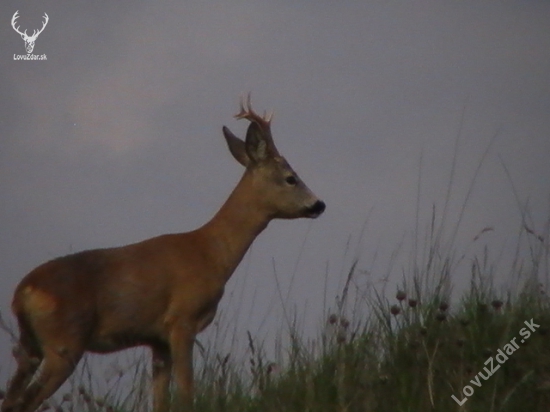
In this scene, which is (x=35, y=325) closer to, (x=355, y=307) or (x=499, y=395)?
(x=355, y=307)

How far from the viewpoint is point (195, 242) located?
7848 millimetres

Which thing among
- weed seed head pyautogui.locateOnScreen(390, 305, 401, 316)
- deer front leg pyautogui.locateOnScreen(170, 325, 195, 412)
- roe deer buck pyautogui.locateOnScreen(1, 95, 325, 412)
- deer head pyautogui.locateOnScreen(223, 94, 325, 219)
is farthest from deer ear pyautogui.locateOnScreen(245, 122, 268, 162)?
weed seed head pyautogui.locateOnScreen(390, 305, 401, 316)

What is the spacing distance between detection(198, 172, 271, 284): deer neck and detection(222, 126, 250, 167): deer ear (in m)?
0.14

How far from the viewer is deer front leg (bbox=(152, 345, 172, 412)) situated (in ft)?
16.5

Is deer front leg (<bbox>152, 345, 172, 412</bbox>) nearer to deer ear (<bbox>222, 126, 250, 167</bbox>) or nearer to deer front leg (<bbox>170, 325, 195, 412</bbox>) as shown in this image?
deer front leg (<bbox>170, 325, 195, 412</bbox>)

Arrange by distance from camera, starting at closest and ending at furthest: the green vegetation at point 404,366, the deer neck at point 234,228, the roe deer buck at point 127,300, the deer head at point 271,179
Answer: the green vegetation at point 404,366, the roe deer buck at point 127,300, the deer neck at point 234,228, the deer head at point 271,179

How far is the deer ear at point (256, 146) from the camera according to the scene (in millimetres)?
8312

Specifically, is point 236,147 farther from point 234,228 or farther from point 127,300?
point 127,300

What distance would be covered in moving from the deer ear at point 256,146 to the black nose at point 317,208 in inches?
22.9

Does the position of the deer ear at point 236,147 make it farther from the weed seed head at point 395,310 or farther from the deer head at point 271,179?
the weed seed head at point 395,310

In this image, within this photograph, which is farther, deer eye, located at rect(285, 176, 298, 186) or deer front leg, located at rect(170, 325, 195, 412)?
deer eye, located at rect(285, 176, 298, 186)

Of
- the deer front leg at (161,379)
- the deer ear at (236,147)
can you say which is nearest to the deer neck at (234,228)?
the deer ear at (236,147)

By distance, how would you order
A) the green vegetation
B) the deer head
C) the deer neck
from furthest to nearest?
the deer head → the deer neck → the green vegetation

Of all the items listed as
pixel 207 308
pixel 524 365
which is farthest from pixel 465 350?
pixel 207 308
